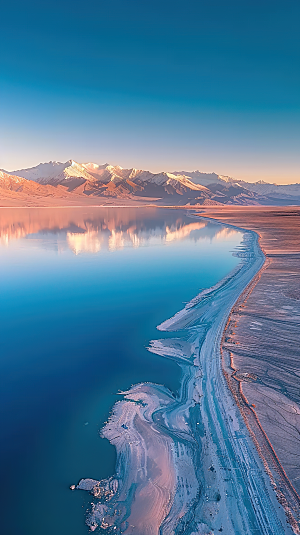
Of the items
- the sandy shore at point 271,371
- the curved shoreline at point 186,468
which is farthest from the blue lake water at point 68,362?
the sandy shore at point 271,371

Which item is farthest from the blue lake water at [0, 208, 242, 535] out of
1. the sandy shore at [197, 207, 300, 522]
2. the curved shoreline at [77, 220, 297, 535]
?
the sandy shore at [197, 207, 300, 522]

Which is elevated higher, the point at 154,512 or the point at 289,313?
the point at 289,313

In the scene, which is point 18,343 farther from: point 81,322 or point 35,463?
point 35,463

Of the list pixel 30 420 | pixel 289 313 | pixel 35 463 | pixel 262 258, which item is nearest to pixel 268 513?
pixel 35 463

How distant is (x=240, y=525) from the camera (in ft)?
12.2

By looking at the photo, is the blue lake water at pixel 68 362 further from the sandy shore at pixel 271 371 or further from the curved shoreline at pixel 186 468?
the sandy shore at pixel 271 371

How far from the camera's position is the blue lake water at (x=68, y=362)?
437 cm

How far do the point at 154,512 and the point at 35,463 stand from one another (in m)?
2.00

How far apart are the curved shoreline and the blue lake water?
315 millimetres

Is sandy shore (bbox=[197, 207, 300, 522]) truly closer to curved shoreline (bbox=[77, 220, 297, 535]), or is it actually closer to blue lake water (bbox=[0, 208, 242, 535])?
curved shoreline (bbox=[77, 220, 297, 535])

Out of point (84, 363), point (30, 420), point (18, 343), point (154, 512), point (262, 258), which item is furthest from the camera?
point (262, 258)

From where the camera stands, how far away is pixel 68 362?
25.1ft

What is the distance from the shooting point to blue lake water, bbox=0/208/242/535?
437 cm

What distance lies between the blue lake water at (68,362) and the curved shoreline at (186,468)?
0.32 meters
